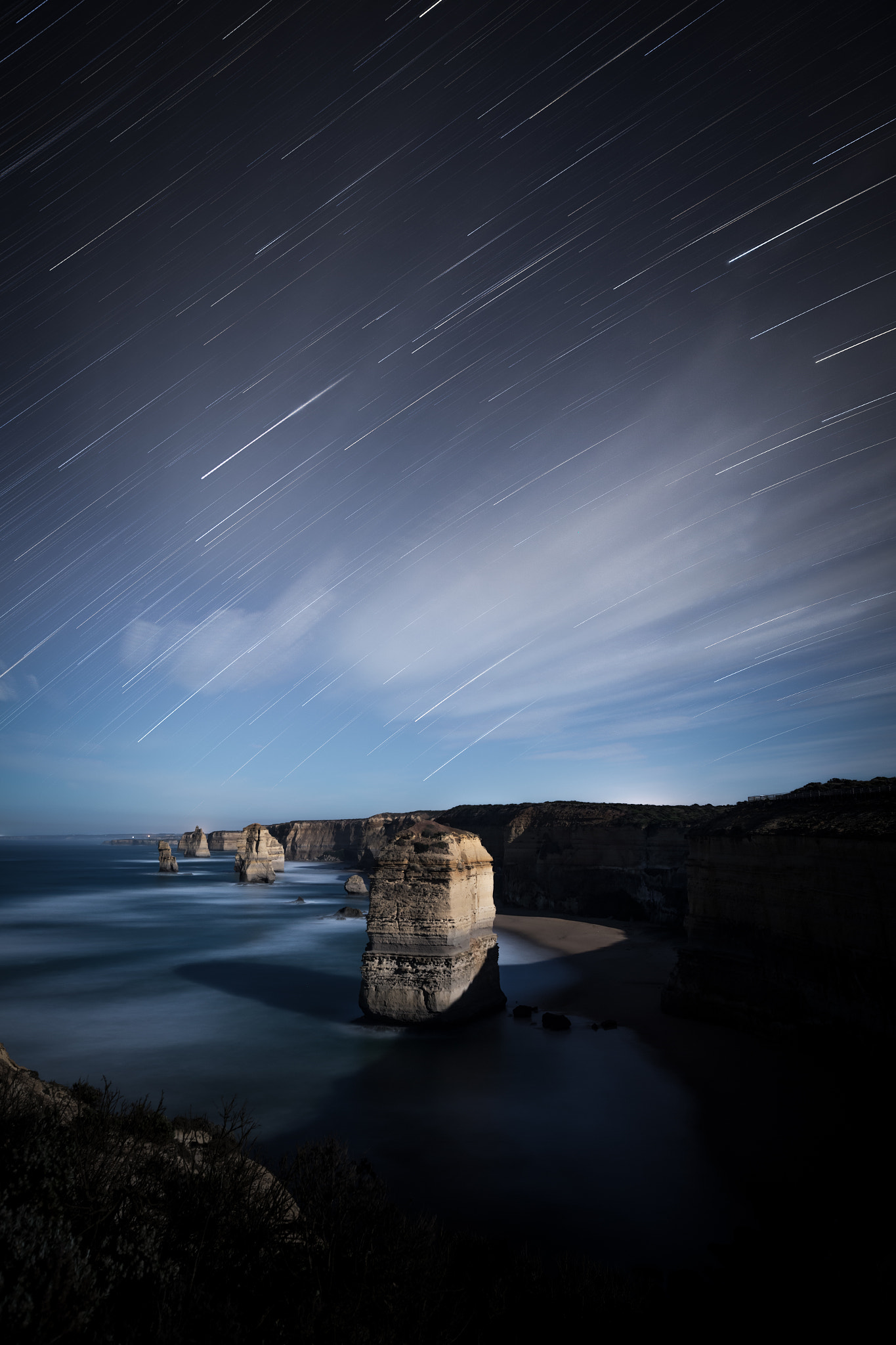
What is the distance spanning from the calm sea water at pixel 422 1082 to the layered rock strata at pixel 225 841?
167 m

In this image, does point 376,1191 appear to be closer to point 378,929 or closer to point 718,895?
point 378,929

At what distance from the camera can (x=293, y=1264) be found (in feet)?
19.8

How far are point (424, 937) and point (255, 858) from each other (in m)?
81.4

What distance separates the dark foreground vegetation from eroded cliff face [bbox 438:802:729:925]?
3352 centimetres

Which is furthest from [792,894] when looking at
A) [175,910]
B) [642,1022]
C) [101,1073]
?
[175,910]

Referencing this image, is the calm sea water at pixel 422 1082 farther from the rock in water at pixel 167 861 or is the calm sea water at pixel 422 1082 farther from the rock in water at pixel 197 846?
the rock in water at pixel 197 846

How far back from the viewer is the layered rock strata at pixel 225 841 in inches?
7579

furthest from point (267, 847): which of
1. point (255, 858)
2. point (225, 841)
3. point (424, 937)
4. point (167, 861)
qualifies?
point (225, 841)

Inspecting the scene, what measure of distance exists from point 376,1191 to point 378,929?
11178mm

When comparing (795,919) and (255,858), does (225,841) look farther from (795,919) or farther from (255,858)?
(795,919)

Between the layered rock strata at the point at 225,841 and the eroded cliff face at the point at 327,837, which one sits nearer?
the eroded cliff face at the point at 327,837

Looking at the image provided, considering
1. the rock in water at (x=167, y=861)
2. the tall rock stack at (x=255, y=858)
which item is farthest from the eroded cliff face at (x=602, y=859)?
the rock in water at (x=167, y=861)

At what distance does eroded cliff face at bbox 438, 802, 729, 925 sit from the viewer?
4269 centimetres

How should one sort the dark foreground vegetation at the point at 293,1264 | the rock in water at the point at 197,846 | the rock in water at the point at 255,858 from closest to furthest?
1. the dark foreground vegetation at the point at 293,1264
2. the rock in water at the point at 255,858
3. the rock in water at the point at 197,846
